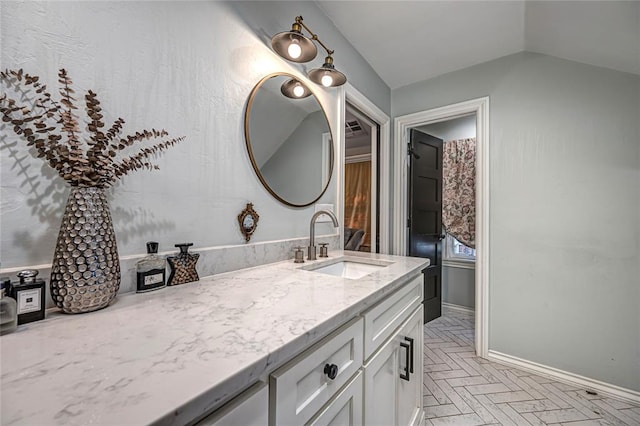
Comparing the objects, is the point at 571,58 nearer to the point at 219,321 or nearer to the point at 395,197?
the point at 395,197

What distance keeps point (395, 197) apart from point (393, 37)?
52.9 inches

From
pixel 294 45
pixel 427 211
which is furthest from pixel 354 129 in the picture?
pixel 294 45

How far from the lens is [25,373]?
1.27ft

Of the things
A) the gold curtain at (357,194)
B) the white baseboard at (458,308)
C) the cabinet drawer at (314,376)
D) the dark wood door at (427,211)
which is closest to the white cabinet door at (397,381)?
the cabinet drawer at (314,376)

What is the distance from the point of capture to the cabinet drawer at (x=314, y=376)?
0.51 metres

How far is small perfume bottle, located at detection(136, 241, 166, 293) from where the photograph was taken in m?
0.80

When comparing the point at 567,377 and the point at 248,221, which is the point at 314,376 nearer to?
the point at 248,221

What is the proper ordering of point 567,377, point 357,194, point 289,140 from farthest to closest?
1. point 357,194
2. point 567,377
3. point 289,140

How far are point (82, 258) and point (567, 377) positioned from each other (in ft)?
9.22

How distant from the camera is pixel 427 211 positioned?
2.99 metres

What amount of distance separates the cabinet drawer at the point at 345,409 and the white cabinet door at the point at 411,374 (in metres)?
0.37

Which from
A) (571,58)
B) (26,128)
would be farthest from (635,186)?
(26,128)

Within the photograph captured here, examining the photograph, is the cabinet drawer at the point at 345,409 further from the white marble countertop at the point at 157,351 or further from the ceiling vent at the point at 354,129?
the ceiling vent at the point at 354,129

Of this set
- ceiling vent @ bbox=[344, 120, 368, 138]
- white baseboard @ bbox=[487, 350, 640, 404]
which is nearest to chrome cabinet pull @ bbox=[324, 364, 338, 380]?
white baseboard @ bbox=[487, 350, 640, 404]
